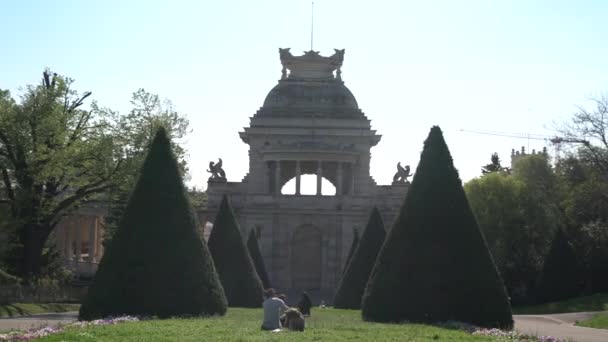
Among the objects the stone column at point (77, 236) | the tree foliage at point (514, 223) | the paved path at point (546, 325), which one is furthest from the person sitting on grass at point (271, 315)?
the stone column at point (77, 236)

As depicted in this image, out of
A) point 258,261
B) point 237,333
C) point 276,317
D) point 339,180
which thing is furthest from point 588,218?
point 237,333

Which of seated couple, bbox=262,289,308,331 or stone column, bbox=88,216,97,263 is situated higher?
stone column, bbox=88,216,97,263

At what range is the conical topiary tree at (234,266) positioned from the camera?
46.9 metres

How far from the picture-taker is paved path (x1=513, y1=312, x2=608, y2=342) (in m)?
33.8

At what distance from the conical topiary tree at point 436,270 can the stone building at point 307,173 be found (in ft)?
170

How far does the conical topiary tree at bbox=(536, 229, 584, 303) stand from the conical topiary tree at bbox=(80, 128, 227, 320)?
108 ft

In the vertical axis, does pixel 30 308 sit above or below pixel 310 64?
below

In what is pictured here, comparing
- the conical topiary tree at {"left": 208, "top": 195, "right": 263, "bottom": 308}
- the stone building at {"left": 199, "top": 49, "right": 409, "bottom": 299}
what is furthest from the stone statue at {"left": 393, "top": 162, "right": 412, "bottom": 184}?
the conical topiary tree at {"left": 208, "top": 195, "right": 263, "bottom": 308}

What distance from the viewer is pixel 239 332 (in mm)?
25531

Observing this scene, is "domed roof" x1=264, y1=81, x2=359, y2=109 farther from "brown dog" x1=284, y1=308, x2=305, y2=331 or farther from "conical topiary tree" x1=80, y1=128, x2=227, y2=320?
"brown dog" x1=284, y1=308, x2=305, y2=331

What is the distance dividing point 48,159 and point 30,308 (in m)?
7.94

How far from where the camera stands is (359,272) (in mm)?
50375

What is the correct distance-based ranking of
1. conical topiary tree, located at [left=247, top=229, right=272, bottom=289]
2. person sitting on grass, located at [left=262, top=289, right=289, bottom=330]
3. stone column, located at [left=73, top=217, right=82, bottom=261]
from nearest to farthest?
person sitting on grass, located at [left=262, top=289, right=289, bottom=330] < conical topiary tree, located at [left=247, top=229, right=272, bottom=289] < stone column, located at [left=73, top=217, right=82, bottom=261]

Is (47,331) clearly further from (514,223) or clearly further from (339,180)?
(339,180)
